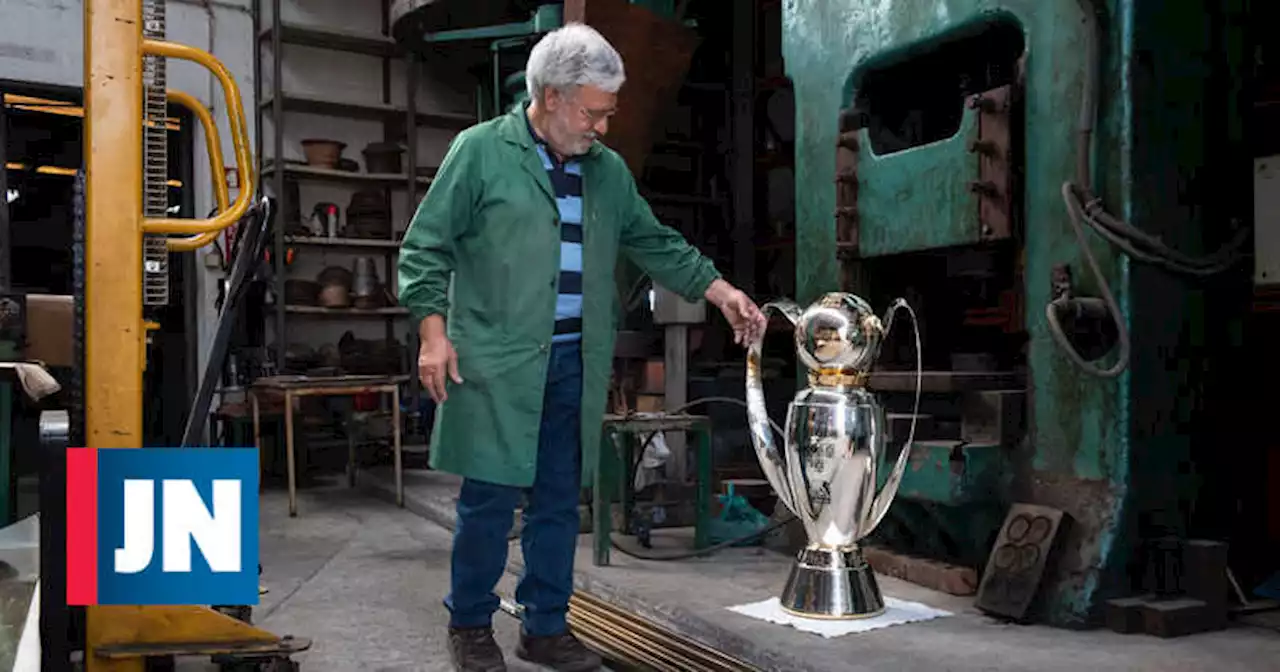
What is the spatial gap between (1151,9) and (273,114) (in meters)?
6.54

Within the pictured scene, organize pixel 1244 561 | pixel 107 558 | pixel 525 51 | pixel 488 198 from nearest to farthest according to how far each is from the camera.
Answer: pixel 107 558 < pixel 488 198 < pixel 1244 561 < pixel 525 51

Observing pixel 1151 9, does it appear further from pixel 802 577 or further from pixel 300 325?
pixel 300 325

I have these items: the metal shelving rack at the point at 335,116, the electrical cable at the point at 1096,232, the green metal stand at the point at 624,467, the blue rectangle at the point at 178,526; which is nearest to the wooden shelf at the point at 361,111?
the metal shelving rack at the point at 335,116

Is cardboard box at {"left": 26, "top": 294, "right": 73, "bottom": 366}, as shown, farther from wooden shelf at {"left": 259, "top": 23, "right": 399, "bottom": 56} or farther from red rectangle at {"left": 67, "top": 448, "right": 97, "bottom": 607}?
wooden shelf at {"left": 259, "top": 23, "right": 399, "bottom": 56}

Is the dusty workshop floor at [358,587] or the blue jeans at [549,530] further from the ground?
the blue jeans at [549,530]

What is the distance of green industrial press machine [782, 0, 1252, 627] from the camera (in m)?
2.45

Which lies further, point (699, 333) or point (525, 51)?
point (525, 51)

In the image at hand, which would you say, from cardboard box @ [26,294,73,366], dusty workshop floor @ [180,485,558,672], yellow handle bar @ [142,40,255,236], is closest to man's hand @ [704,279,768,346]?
dusty workshop floor @ [180,485,558,672]

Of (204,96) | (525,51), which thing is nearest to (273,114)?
(204,96)

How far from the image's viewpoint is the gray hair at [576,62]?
2.25 metres

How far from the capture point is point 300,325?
7848 mm

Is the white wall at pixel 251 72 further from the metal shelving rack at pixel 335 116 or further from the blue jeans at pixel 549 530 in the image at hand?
the blue jeans at pixel 549 530

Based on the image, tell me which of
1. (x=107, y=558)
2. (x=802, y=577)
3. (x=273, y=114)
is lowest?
(x=802, y=577)

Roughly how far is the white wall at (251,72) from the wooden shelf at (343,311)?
0.27 m
